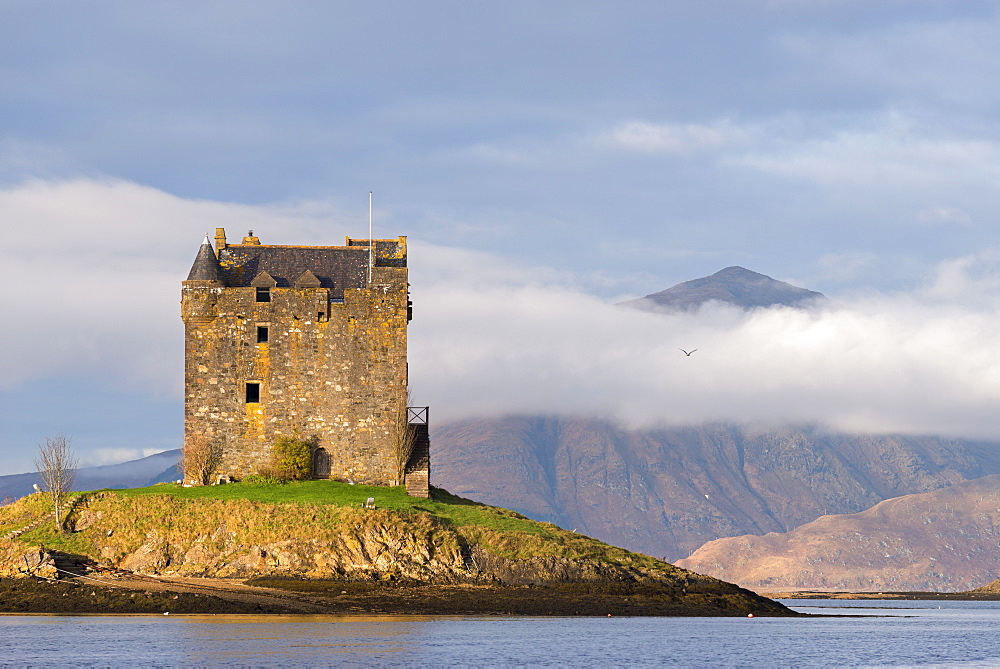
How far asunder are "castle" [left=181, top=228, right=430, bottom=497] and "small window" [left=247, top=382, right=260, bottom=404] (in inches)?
2.6

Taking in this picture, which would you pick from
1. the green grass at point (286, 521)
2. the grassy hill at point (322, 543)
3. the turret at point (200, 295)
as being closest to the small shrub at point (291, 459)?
the green grass at point (286, 521)

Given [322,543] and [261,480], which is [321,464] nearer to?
[261,480]

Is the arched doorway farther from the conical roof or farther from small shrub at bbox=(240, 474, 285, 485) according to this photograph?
the conical roof

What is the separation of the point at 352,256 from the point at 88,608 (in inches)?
1232

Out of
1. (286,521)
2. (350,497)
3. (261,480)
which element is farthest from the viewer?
(261,480)

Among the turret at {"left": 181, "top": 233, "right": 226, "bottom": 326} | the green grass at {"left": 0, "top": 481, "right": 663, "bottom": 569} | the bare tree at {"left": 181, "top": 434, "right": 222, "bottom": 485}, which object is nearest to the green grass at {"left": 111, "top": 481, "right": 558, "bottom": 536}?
the green grass at {"left": 0, "top": 481, "right": 663, "bottom": 569}

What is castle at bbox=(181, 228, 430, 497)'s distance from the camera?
93.1m

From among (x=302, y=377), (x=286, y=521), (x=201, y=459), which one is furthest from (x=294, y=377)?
(x=286, y=521)

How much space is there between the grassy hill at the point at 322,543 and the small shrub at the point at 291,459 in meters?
2.76

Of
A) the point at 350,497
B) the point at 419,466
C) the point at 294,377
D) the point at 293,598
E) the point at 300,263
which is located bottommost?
the point at 293,598

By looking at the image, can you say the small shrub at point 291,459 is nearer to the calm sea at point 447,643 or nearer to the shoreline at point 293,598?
the shoreline at point 293,598

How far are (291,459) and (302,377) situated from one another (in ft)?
17.9

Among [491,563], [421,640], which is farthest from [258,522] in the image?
[421,640]

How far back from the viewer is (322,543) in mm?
83000
